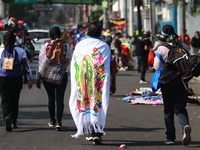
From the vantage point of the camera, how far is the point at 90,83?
10.3 m

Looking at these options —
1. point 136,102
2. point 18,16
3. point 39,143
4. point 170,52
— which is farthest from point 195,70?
point 18,16

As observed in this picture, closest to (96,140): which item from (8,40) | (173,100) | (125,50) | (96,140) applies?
(96,140)

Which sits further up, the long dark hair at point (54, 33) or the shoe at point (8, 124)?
the long dark hair at point (54, 33)

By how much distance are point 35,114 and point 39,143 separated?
377 centimetres

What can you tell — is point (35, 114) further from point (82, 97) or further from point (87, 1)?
point (87, 1)

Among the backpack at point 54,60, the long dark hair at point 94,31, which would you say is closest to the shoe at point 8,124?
the backpack at point 54,60

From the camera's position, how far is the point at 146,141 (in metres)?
10.8

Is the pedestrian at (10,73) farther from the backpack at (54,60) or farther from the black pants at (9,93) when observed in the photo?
the backpack at (54,60)

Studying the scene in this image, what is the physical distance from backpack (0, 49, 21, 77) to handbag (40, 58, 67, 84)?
0.44 metres

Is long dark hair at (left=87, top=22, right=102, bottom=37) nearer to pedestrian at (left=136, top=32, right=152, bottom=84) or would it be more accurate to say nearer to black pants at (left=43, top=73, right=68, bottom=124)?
black pants at (left=43, top=73, right=68, bottom=124)

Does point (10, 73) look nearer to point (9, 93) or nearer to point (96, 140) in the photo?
point (9, 93)

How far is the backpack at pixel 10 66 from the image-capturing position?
39.0 feet

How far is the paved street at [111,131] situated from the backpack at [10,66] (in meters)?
0.96

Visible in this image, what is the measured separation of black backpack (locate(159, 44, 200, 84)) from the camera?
1010 cm
